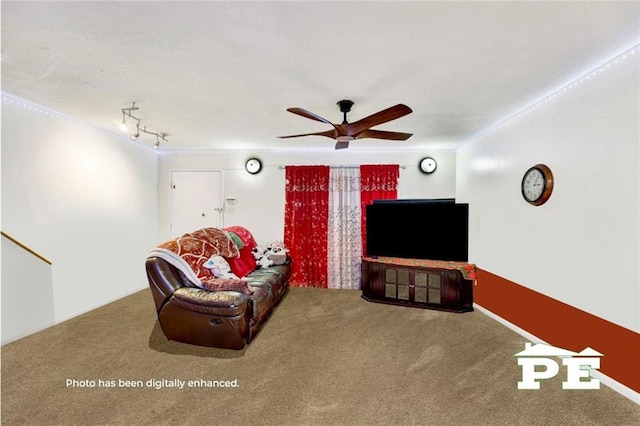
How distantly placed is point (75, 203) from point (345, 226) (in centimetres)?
368

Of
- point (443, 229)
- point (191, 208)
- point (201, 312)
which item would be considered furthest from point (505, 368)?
point (191, 208)

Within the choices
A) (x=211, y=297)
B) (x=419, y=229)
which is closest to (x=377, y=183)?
(x=419, y=229)

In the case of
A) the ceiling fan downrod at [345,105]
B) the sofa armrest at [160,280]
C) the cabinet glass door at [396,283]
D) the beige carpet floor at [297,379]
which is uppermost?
the ceiling fan downrod at [345,105]

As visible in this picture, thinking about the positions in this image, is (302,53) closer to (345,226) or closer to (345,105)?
(345,105)

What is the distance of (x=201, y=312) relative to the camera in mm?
2459

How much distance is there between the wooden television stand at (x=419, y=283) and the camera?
11.6 ft

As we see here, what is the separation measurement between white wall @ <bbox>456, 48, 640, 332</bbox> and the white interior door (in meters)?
4.27

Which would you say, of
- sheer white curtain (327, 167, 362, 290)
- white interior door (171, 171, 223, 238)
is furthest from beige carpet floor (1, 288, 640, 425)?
white interior door (171, 171, 223, 238)

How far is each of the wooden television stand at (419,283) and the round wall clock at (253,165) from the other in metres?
2.37

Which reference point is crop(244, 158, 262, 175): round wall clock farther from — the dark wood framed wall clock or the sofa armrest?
the dark wood framed wall clock

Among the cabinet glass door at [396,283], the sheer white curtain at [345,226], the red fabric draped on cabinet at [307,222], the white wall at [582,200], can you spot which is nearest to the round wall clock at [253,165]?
the red fabric draped on cabinet at [307,222]

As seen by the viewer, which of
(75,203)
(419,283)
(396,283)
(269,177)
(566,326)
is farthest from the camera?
(269,177)

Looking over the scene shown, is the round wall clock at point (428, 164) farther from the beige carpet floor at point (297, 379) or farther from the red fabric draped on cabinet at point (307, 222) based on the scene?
the beige carpet floor at point (297, 379)

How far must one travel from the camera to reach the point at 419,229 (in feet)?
12.6
